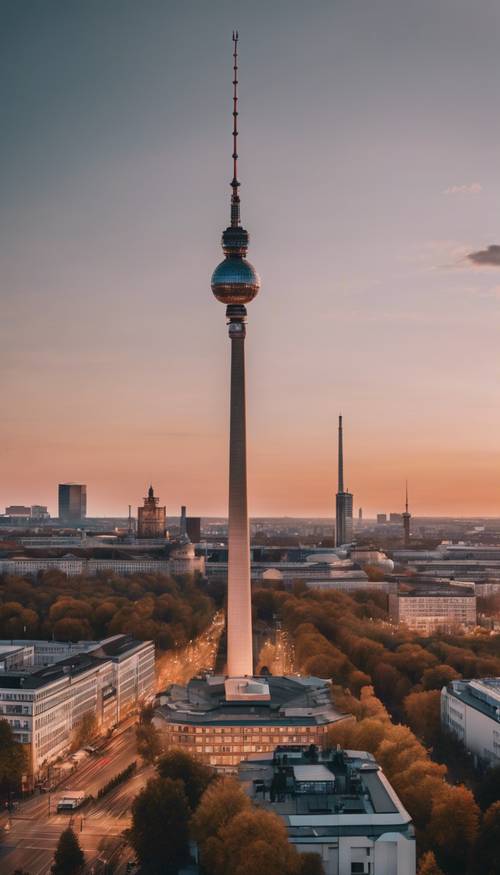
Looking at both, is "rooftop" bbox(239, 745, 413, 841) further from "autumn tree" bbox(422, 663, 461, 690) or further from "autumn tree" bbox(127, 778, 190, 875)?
"autumn tree" bbox(422, 663, 461, 690)

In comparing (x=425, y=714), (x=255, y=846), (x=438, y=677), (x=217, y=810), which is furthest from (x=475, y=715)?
(x=255, y=846)

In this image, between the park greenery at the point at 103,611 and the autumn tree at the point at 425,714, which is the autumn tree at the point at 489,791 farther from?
the park greenery at the point at 103,611

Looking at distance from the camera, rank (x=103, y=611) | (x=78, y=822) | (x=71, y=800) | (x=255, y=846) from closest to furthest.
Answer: (x=255, y=846)
(x=78, y=822)
(x=71, y=800)
(x=103, y=611)

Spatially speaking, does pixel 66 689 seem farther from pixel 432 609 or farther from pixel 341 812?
pixel 432 609

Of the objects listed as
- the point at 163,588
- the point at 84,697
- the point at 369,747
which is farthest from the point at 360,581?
the point at 369,747

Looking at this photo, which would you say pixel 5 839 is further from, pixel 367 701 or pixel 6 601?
pixel 6 601

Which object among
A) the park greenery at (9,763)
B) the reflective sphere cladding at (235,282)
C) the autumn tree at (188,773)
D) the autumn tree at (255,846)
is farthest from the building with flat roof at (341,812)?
the reflective sphere cladding at (235,282)

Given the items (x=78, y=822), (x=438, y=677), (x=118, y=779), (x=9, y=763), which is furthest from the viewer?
(x=438, y=677)
